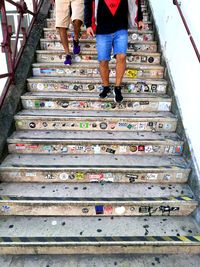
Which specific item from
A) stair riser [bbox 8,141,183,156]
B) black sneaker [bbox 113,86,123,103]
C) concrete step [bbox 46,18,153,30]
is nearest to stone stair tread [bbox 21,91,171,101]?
black sneaker [bbox 113,86,123,103]

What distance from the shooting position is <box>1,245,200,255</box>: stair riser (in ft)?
6.52

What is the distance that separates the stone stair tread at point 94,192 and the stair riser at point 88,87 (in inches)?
51.8

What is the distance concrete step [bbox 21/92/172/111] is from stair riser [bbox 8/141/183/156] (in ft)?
1.93

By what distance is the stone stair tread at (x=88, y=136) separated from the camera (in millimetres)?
2611

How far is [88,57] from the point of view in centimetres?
355

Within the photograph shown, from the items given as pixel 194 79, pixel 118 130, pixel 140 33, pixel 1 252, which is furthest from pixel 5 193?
pixel 140 33

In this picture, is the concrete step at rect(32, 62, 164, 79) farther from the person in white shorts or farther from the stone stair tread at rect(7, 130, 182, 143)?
the stone stair tread at rect(7, 130, 182, 143)

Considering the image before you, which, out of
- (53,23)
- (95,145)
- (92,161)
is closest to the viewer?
(92,161)

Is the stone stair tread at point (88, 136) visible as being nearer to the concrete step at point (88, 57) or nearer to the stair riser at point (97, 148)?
the stair riser at point (97, 148)

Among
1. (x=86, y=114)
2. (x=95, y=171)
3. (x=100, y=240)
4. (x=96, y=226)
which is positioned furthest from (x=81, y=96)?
(x=100, y=240)

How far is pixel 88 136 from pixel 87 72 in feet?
3.66

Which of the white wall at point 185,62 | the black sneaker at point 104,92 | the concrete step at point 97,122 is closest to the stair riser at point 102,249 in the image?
the white wall at point 185,62

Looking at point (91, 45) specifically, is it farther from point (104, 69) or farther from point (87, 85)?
point (104, 69)

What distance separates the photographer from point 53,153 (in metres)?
2.66
